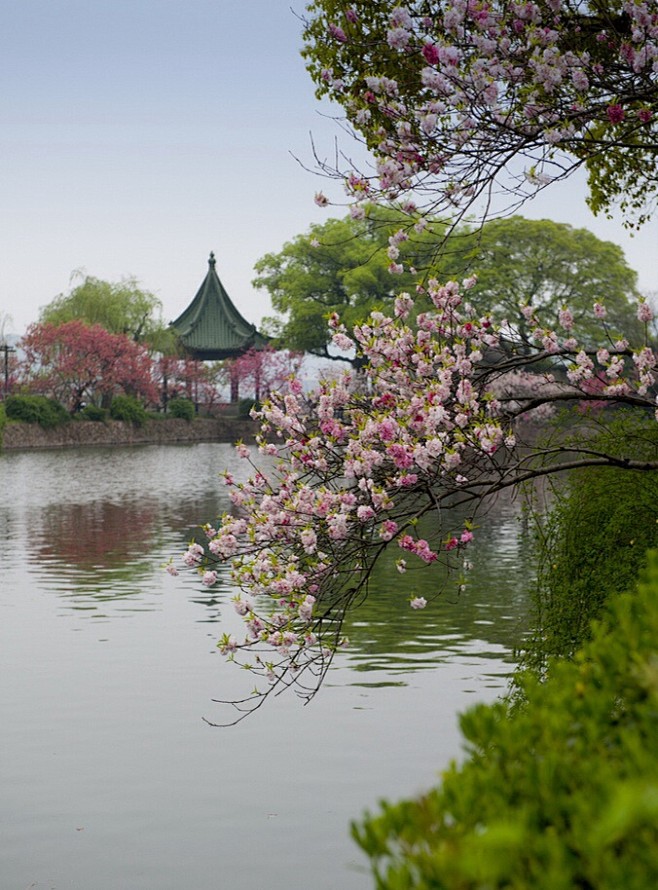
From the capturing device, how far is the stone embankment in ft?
228

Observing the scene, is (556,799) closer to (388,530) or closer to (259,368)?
(388,530)

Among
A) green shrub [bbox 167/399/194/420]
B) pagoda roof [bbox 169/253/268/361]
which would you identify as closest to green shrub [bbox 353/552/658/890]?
green shrub [bbox 167/399/194/420]

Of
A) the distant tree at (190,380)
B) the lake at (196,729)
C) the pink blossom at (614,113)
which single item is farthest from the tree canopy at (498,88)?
the distant tree at (190,380)

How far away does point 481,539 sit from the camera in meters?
26.0

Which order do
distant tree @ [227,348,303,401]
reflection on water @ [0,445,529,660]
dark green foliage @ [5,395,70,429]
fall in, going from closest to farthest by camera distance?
reflection on water @ [0,445,529,660] < dark green foliage @ [5,395,70,429] < distant tree @ [227,348,303,401]

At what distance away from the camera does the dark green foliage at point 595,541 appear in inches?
394

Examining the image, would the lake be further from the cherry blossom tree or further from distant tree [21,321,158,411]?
distant tree [21,321,158,411]

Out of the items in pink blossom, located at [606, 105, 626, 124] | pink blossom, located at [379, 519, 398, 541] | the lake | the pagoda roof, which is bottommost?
the lake

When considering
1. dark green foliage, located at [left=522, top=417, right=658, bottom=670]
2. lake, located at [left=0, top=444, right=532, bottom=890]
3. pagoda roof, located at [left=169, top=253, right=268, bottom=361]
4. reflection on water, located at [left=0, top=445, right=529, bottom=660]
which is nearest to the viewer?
lake, located at [left=0, top=444, right=532, bottom=890]

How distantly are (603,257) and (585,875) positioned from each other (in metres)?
59.7

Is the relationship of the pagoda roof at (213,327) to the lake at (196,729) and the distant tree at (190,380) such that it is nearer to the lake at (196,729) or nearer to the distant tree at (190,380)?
the distant tree at (190,380)

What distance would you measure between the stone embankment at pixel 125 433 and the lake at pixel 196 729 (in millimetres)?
49328

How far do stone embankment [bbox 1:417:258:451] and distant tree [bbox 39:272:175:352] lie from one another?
7.84 m

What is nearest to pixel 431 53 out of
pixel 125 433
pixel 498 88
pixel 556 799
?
pixel 498 88
